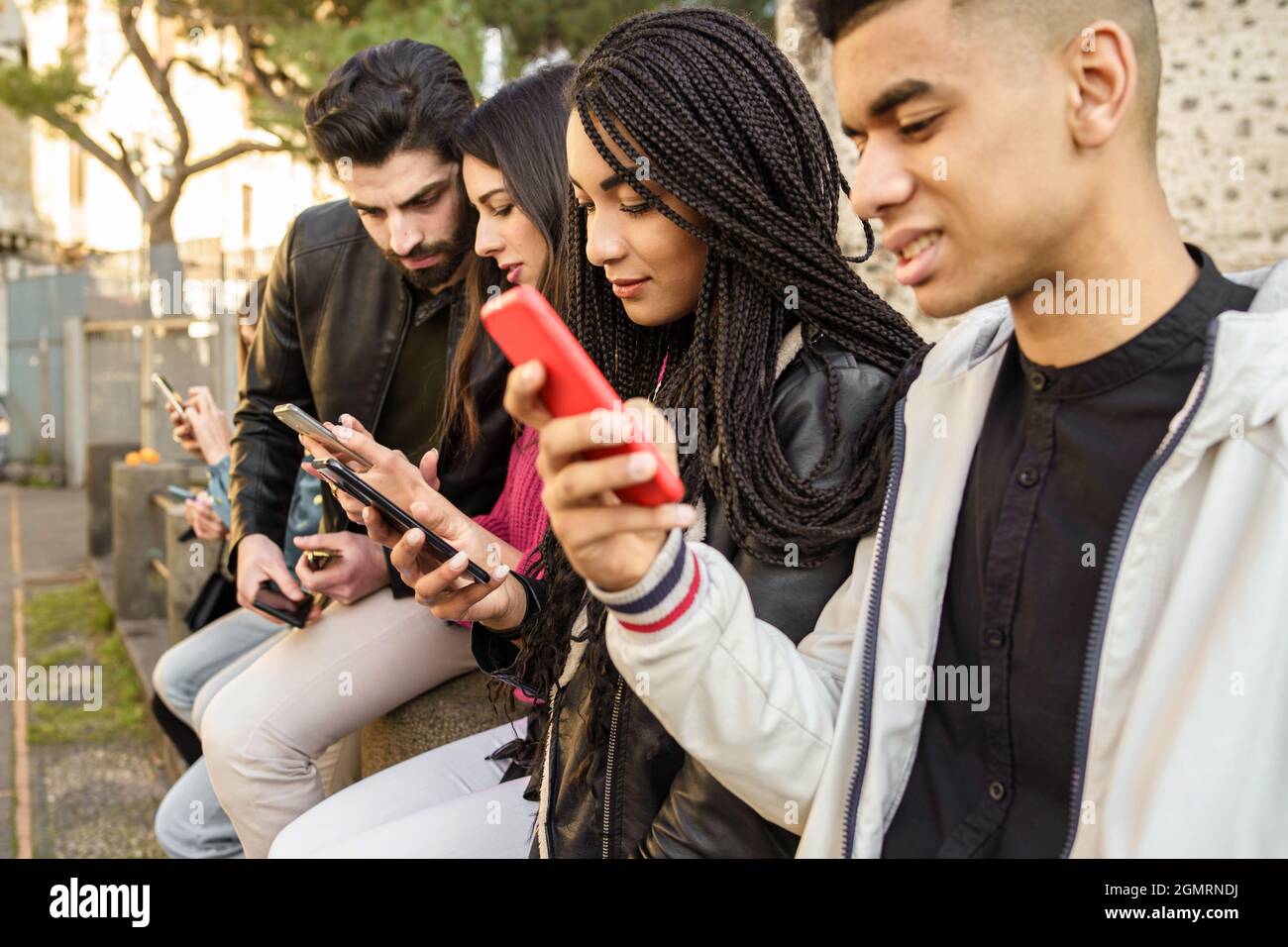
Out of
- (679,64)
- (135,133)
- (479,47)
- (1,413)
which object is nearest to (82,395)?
(1,413)

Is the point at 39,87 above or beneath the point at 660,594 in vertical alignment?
above

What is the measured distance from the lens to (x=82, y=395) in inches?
568

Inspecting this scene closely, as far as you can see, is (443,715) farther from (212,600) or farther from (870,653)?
(870,653)

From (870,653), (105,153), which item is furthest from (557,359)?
(105,153)

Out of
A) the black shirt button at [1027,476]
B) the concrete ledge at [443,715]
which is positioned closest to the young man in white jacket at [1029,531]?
the black shirt button at [1027,476]

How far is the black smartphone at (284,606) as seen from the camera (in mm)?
2699

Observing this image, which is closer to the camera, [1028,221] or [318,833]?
[1028,221]

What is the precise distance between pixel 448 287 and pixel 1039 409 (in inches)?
72.3

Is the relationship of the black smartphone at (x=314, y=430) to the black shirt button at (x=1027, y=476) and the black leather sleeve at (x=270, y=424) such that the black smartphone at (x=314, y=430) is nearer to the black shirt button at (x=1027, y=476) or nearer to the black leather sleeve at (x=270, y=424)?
the black leather sleeve at (x=270, y=424)

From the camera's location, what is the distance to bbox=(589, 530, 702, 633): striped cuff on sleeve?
4.16ft

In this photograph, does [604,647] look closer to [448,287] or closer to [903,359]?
[903,359]

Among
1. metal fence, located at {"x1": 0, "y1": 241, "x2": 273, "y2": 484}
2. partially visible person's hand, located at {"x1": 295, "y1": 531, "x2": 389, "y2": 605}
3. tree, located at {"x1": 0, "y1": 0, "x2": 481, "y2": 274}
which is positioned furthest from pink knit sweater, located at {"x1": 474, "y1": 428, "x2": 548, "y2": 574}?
tree, located at {"x1": 0, "y1": 0, "x2": 481, "y2": 274}

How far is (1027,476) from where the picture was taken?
4.50 ft

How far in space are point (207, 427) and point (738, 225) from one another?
2.51 metres
